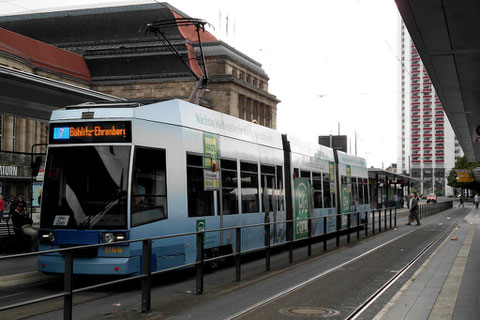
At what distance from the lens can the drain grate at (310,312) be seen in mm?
8174

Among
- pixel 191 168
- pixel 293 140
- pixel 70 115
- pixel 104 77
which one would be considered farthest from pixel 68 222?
pixel 104 77

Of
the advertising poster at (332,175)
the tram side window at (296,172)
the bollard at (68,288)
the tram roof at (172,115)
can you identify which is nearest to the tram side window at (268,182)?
the tram roof at (172,115)

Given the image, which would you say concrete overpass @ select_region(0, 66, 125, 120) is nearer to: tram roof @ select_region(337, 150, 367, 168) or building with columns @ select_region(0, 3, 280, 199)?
tram roof @ select_region(337, 150, 367, 168)

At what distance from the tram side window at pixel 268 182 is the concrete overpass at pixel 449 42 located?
4.70 metres

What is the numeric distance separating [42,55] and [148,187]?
6038 cm

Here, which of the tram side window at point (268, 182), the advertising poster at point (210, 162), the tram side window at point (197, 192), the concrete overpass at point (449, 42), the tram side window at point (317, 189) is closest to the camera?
the concrete overpass at point (449, 42)

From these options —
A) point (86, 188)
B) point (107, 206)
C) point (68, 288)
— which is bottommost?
point (68, 288)

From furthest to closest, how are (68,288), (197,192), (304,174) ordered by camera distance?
(304,174)
(197,192)
(68,288)

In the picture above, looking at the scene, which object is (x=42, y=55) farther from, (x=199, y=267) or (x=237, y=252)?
(x=199, y=267)

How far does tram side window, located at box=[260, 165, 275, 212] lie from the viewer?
51.2ft

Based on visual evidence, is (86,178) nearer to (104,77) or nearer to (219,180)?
(219,180)

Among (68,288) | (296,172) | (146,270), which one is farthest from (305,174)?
(68,288)

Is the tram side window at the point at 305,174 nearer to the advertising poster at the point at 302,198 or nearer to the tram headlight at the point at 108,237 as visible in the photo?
the advertising poster at the point at 302,198

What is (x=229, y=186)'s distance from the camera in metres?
13.5
